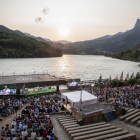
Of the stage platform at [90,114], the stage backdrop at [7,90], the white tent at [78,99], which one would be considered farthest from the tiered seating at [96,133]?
the stage backdrop at [7,90]

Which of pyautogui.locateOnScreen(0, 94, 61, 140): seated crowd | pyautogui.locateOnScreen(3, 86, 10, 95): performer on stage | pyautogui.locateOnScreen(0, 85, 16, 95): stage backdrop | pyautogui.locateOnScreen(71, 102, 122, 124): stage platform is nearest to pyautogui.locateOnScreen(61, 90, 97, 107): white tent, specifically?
pyautogui.locateOnScreen(71, 102, 122, 124): stage platform

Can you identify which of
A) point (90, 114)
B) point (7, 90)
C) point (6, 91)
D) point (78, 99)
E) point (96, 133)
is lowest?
point (6, 91)

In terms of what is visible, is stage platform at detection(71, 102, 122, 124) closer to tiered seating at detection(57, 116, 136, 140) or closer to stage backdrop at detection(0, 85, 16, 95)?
tiered seating at detection(57, 116, 136, 140)

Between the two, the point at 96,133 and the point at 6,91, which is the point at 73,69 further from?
the point at 96,133

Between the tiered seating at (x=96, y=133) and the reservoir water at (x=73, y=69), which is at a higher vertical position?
the tiered seating at (x=96, y=133)

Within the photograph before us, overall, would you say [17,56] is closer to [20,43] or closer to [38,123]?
[20,43]

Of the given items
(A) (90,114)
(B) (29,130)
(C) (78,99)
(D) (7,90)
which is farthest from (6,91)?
(A) (90,114)

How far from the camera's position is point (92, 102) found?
17.1 metres

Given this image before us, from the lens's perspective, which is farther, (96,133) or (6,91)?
(6,91)

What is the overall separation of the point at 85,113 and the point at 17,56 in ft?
591

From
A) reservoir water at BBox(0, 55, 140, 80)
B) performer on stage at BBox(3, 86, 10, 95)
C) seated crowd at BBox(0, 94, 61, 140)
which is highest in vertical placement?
seated crowd at BBox(0, 94, 61, 140)

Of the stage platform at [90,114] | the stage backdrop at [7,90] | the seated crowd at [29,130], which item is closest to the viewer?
the seated crowd at [29,130]

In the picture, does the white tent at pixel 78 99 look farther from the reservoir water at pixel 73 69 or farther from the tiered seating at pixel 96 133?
the reservoir water at pixel 73 69

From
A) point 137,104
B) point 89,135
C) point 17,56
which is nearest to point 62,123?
point 89,135
